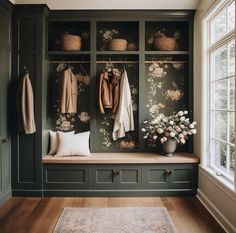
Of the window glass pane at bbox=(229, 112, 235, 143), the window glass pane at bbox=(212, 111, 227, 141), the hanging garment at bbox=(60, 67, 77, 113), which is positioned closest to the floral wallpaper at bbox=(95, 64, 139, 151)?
the hanging garment at bbox=(60, 67, 77, 113)

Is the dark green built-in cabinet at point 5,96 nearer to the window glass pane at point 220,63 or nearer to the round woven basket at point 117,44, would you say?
the round woven basket at point 117,44

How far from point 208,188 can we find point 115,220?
1.21 m

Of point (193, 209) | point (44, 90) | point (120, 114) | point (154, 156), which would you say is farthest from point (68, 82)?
point (193, 209)

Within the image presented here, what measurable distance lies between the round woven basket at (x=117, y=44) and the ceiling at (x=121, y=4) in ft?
1.50

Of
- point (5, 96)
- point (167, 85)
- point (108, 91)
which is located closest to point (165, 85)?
point (167, 85)

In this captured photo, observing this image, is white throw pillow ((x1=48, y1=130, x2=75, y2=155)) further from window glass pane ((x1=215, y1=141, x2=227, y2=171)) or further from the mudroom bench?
window glass pane ((x1=215, y1=141, x2=227, y2=171))

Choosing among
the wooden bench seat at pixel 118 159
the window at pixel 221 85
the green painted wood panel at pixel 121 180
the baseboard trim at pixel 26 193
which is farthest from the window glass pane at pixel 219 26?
the baseboard trim at pixel 26 193

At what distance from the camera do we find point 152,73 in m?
4.21

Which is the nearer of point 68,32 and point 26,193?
point 26,193

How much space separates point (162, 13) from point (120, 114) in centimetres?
159

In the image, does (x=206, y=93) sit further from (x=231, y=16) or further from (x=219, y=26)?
(x=231, y=16)

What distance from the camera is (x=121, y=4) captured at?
3.81m

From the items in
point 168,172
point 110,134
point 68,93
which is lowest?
point 168,172

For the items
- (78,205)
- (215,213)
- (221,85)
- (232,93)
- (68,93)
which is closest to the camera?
(232,93)
